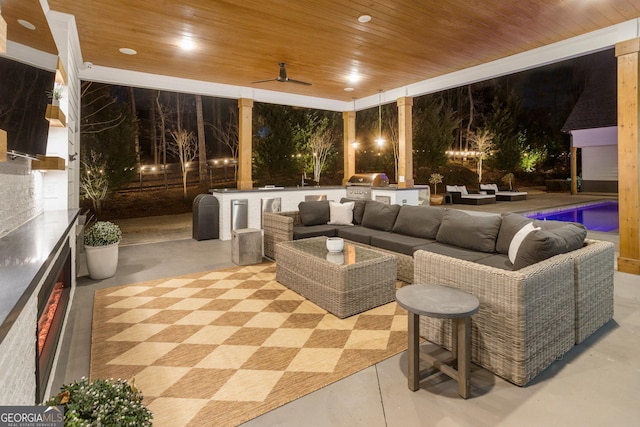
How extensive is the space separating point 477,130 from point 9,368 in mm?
18939

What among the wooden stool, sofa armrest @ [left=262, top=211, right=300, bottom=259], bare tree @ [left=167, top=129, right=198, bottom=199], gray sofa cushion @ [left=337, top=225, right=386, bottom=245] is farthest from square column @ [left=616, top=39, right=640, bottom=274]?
bare tree @ [left=167, top=129, right=198, bottom=199]

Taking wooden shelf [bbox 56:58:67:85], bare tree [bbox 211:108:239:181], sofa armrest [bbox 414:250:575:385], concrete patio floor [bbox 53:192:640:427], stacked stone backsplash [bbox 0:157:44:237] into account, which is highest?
bare tree [bbox 211:108:239:181]

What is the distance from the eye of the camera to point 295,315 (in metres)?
3.10

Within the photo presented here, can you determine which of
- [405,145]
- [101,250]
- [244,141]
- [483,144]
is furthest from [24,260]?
[483,144]

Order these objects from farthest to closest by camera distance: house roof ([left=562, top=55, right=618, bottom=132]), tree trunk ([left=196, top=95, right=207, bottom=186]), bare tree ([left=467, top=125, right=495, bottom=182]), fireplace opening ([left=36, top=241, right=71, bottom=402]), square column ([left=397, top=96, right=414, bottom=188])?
bare tree ([left=467, top=125, right=495, bottom=182]) → house roof ([left=562, top=55, right=618, bottom=132]) → tree trunk ([left=196, top=95, right=207, bottom=186]) → square column ([left=397, top=96, right=414, bottom=188]) → fireplace opening ([left=36, top=241, right=71, bottom=402])

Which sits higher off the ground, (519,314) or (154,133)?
(154,133)

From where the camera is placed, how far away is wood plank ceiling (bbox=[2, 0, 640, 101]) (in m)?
3.89

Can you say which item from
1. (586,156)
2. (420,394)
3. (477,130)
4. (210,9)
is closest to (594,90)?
(586,156)

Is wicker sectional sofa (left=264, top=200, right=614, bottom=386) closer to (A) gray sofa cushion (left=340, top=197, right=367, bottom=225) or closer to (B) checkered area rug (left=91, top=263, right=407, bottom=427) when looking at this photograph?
(B) checkered area rug (left=91, top=263, right=407, bottom=427)

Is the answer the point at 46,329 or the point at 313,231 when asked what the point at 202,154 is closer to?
the point at 313,231

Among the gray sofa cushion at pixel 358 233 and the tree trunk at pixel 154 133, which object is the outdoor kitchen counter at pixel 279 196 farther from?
the tree trunk at pixel 154 133

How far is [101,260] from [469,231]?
4.14 meters

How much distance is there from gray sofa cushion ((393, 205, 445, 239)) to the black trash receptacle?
370 centimetres

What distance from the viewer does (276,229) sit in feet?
16.3
